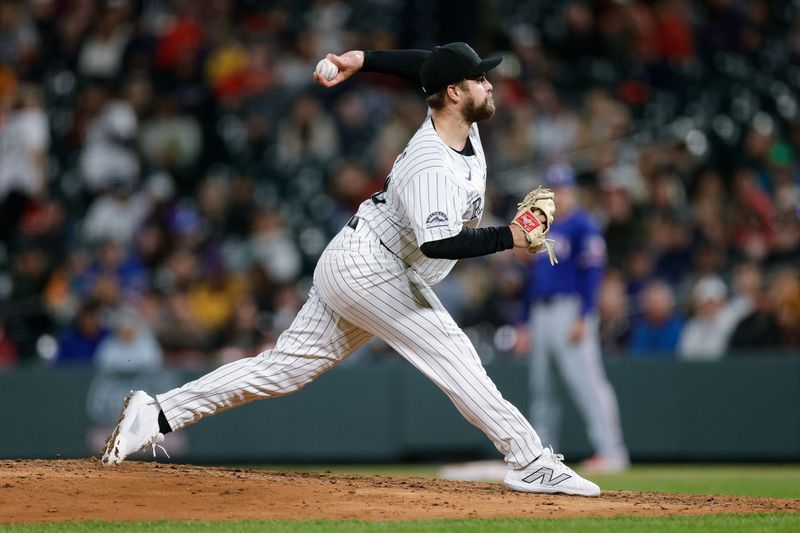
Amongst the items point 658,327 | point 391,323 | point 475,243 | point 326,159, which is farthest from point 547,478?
point 326,159

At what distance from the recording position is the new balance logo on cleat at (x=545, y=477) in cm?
613

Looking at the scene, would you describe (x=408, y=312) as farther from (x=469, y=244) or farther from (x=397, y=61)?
(x=397, y=61)

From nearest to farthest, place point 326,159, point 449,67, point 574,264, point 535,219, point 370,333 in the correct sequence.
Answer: point 535,219 < point 449,67 < point 370,333 < point 574,264 < point 326,159

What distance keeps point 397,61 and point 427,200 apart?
3.46 feet

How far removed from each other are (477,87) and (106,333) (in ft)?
22.2

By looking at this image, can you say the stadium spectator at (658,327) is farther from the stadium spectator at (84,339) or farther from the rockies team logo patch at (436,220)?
the rockies team logo patch at (436,220)

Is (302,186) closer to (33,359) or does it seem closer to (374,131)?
(374,131)

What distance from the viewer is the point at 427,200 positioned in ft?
18.7

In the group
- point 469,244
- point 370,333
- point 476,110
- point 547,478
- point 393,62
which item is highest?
point 393,62

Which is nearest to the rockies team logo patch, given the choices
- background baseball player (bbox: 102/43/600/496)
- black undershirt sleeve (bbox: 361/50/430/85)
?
background baseball player (bbox: 102/43/600/496)

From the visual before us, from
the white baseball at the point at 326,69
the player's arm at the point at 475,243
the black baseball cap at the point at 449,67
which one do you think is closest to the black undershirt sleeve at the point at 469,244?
the player's arm at the point at 475,243

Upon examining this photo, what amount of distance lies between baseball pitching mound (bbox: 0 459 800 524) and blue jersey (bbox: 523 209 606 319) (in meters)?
3.70

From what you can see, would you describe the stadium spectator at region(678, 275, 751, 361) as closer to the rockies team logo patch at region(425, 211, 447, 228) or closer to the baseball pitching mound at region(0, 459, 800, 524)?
the baseball pitching mound at region(0, 459, 800, 524)

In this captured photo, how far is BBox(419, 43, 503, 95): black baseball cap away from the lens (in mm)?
5953
